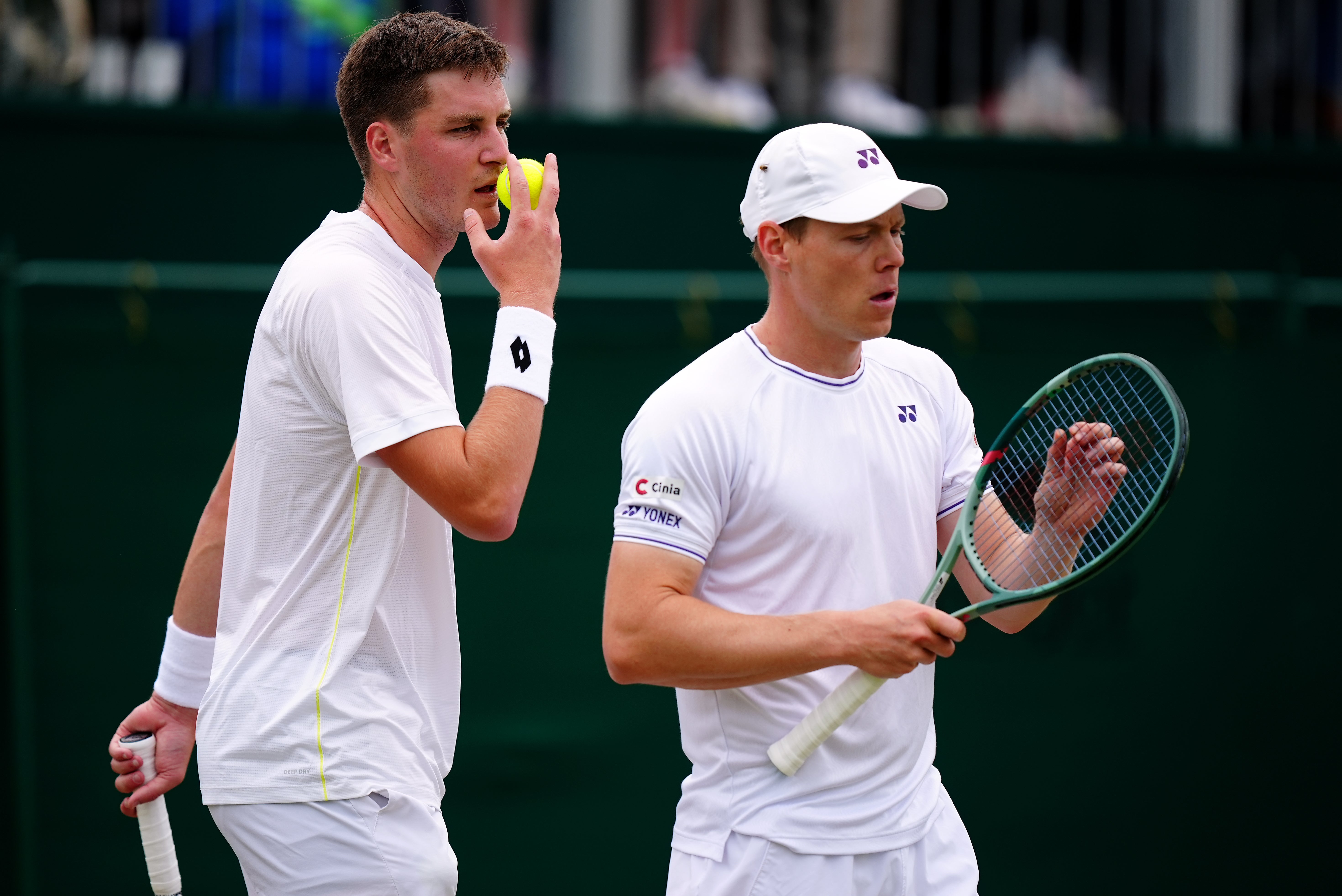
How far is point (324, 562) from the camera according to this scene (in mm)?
2590

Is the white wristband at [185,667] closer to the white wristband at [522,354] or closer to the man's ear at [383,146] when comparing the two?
the white wristband at [522,354]

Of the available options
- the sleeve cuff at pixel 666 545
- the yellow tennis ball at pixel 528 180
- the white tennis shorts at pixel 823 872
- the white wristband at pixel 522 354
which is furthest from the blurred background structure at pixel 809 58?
the white tennis shorts at pixel 823 872

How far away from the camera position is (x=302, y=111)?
5.06 meters

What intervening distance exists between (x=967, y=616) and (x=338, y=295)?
121 centimetres

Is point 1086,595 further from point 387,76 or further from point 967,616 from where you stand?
point 387,76

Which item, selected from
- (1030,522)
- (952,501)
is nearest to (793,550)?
(952,501)

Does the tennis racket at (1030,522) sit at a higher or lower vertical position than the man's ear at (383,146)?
lower

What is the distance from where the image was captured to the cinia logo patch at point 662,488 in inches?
103

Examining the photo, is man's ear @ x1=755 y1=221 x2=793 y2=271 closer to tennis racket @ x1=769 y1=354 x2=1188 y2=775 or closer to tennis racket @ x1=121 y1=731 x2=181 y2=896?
tennis racket @ x1=769 y1=354 x2=1188 y2=775

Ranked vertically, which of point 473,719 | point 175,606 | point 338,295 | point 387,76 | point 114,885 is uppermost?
point 387,76

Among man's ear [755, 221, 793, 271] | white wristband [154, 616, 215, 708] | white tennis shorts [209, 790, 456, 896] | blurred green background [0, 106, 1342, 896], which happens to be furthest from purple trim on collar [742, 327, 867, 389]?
blurred green background [0, 106, 1342, 896]

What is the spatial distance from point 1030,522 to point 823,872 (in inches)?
34.9

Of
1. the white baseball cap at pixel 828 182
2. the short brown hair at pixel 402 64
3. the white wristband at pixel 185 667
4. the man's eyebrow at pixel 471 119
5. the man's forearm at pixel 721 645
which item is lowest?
the white wristband at pixel 185 667

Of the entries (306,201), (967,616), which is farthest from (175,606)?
(306,201)
